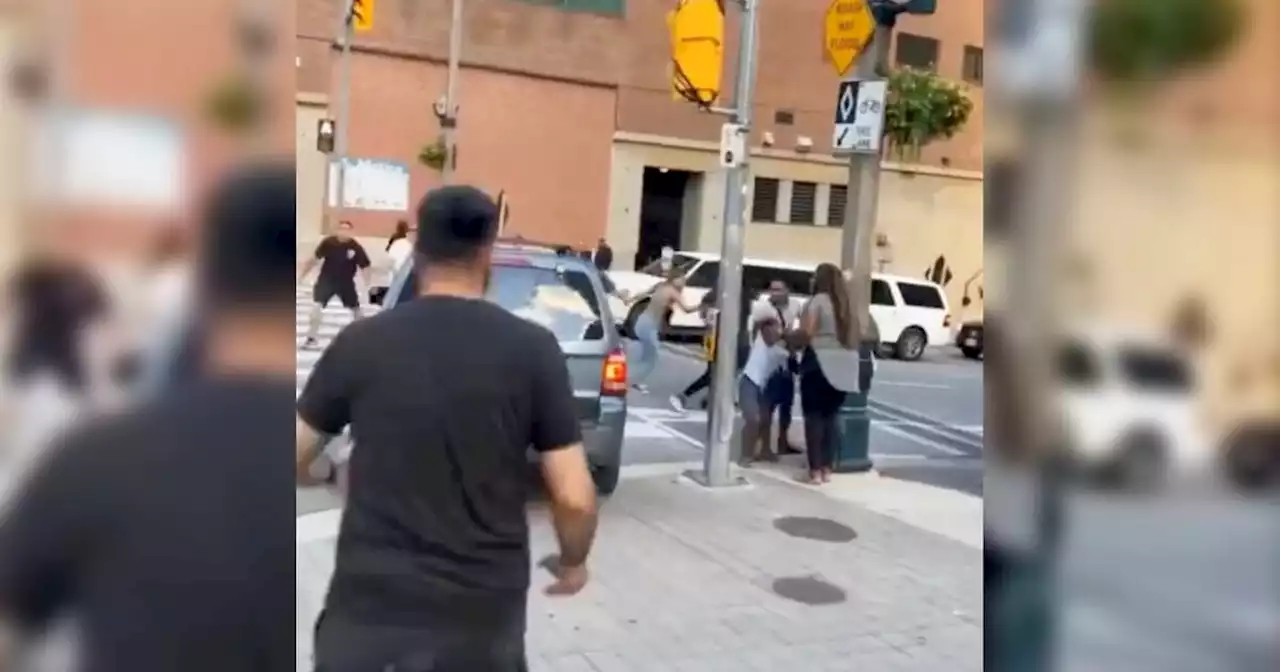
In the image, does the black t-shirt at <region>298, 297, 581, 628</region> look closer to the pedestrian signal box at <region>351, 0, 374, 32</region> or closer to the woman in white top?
the woman in white top

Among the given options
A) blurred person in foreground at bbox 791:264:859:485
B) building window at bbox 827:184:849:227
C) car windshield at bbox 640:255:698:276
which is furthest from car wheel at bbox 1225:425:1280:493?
building window at bbox 827:184:849:227

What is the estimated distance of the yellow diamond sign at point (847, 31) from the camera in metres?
7.75

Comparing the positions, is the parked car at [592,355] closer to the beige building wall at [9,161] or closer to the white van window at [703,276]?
the beige building wall at [9,161]

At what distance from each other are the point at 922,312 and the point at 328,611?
60.8 feet

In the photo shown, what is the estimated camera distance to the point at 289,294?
1.33m

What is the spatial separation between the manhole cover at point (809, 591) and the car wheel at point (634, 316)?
5.98 metres

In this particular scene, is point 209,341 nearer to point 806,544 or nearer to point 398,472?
point 398,472

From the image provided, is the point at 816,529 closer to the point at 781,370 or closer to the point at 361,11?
the point at 781,370

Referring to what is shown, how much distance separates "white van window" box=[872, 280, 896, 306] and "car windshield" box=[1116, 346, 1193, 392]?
62.3ft

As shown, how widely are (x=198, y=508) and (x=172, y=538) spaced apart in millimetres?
50

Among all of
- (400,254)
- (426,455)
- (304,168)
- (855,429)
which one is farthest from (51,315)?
(855,429)

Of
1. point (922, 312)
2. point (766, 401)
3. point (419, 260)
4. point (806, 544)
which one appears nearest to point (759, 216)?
Result: point (922, 312)

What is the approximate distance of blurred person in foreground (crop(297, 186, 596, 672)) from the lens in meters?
2.21

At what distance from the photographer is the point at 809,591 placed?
18.4ft
